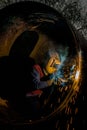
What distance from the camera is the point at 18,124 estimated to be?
7.08 ft

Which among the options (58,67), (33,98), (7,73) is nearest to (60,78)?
(58,67)

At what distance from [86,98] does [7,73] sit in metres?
0.54

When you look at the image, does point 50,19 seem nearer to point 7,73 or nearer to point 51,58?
point 51,58

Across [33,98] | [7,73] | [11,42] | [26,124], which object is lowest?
[26,124]

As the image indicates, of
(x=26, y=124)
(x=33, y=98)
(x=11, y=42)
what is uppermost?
(x=11, y=42)

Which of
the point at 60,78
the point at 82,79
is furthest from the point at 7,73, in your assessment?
the point at 82,79

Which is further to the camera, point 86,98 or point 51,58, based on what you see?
point 86,98

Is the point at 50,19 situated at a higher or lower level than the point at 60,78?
higher

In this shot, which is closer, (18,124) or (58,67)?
(58,67)

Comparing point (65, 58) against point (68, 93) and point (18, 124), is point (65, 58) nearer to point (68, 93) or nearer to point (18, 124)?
point (68, 93)

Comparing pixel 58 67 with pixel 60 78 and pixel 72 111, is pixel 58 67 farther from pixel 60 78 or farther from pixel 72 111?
pixel 72 111

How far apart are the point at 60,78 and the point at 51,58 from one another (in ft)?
0.45

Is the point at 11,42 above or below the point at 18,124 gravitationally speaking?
above

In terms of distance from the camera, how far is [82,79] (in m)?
2.00
